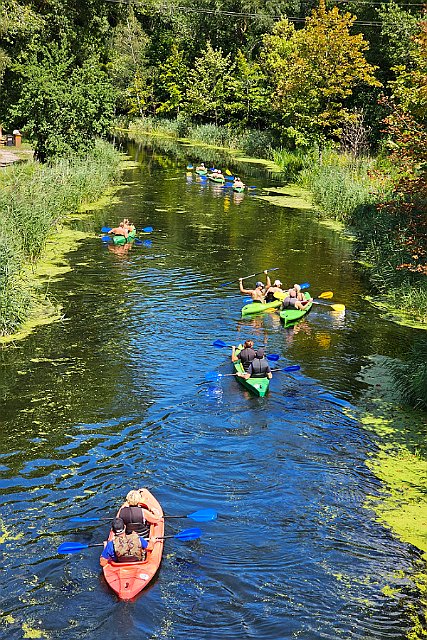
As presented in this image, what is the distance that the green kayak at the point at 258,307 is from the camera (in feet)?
59.1

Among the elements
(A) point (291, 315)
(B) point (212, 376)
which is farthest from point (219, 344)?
(A) point (291, 315)

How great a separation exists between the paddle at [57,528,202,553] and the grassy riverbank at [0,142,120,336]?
778 centimetres

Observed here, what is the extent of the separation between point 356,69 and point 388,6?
7.32m

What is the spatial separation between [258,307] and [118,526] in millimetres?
10019

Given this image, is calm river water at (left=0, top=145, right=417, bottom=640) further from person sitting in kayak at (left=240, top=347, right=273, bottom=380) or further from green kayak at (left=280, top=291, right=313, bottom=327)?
person sitting in kayak at (left=240, top=347, right=273, bottom=380)

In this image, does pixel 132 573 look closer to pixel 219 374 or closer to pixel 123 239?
pixel 219 374

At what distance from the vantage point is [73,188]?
2755 cm

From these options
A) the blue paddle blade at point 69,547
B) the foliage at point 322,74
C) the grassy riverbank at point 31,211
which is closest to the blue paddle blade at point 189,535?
the blue paddle blade at point 69,547

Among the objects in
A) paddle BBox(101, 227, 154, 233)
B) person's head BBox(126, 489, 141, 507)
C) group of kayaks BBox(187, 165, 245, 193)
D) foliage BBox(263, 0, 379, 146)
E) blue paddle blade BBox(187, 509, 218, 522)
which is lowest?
paddle BBox(101, 227, 154, 233)

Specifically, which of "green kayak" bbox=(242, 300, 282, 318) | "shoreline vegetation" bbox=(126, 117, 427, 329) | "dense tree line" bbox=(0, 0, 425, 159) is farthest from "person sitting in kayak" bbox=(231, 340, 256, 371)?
"dense tree line" bbox=(0, 0, 425, 159)

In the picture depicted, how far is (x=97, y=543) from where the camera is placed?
9.20 m

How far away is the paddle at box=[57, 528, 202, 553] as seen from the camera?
28.5ft

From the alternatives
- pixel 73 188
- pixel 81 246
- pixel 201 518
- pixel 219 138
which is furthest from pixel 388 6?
pixel 201 518

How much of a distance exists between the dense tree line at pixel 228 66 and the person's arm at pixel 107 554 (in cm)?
1237
